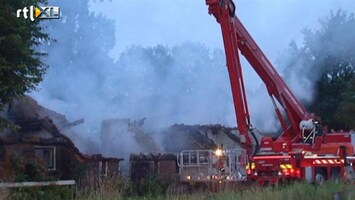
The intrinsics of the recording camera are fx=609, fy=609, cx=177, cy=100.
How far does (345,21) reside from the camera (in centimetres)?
3091

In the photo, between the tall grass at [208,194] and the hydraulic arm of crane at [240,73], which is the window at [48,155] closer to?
the hydraulic arm of crane at [240,73]

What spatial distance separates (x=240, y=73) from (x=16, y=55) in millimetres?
7380

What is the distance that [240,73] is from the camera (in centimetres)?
1875

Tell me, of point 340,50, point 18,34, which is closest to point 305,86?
point 340,50

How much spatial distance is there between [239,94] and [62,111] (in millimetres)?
13038

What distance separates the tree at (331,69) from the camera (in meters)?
29.6

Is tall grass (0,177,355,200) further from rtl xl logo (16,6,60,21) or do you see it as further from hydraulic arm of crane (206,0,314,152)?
hydraulic arm of crane (206,0,314,152)

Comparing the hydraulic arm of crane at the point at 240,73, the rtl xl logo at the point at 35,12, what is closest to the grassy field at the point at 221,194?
the rtl xl logo at the point at 35,12

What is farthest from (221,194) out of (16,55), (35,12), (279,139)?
(279,139)

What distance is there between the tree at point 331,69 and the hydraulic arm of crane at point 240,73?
8.67 meters

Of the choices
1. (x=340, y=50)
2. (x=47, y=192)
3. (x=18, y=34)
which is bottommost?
(x=47, y=192)

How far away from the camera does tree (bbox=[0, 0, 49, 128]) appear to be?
13.5 m

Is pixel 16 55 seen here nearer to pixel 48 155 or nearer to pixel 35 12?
pixel 35 12

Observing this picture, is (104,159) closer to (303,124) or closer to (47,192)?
(47,192)
